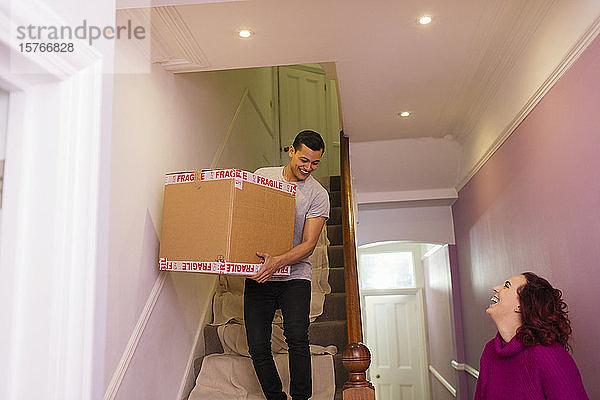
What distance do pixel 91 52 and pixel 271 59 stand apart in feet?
6.43

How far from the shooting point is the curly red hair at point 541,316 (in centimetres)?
224

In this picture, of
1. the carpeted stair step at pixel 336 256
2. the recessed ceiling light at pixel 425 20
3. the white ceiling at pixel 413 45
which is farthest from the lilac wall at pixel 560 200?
the carpeted stair step at pixel 336 256

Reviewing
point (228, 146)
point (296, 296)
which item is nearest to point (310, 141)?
point (296, 296)

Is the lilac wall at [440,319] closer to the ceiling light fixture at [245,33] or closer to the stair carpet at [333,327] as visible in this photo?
the stair carpet at [333,327]

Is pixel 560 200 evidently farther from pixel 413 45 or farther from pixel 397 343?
pixel 397 343

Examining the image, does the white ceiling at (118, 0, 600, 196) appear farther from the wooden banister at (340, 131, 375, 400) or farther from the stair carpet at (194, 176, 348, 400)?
the stair carpet at (194, 176, 348, 400)

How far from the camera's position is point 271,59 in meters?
3.19

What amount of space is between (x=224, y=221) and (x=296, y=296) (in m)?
0.58

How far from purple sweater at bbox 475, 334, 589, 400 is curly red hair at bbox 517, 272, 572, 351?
1.3 inches

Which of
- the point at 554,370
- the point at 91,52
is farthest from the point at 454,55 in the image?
the point at 91,52

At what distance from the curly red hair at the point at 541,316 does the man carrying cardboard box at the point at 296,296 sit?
0.96 m

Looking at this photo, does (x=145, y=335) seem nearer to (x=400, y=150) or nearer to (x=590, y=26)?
(x=590, y=26)

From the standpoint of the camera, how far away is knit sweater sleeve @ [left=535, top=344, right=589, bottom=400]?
81.4 inches

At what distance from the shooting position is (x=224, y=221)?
90.0 inches
